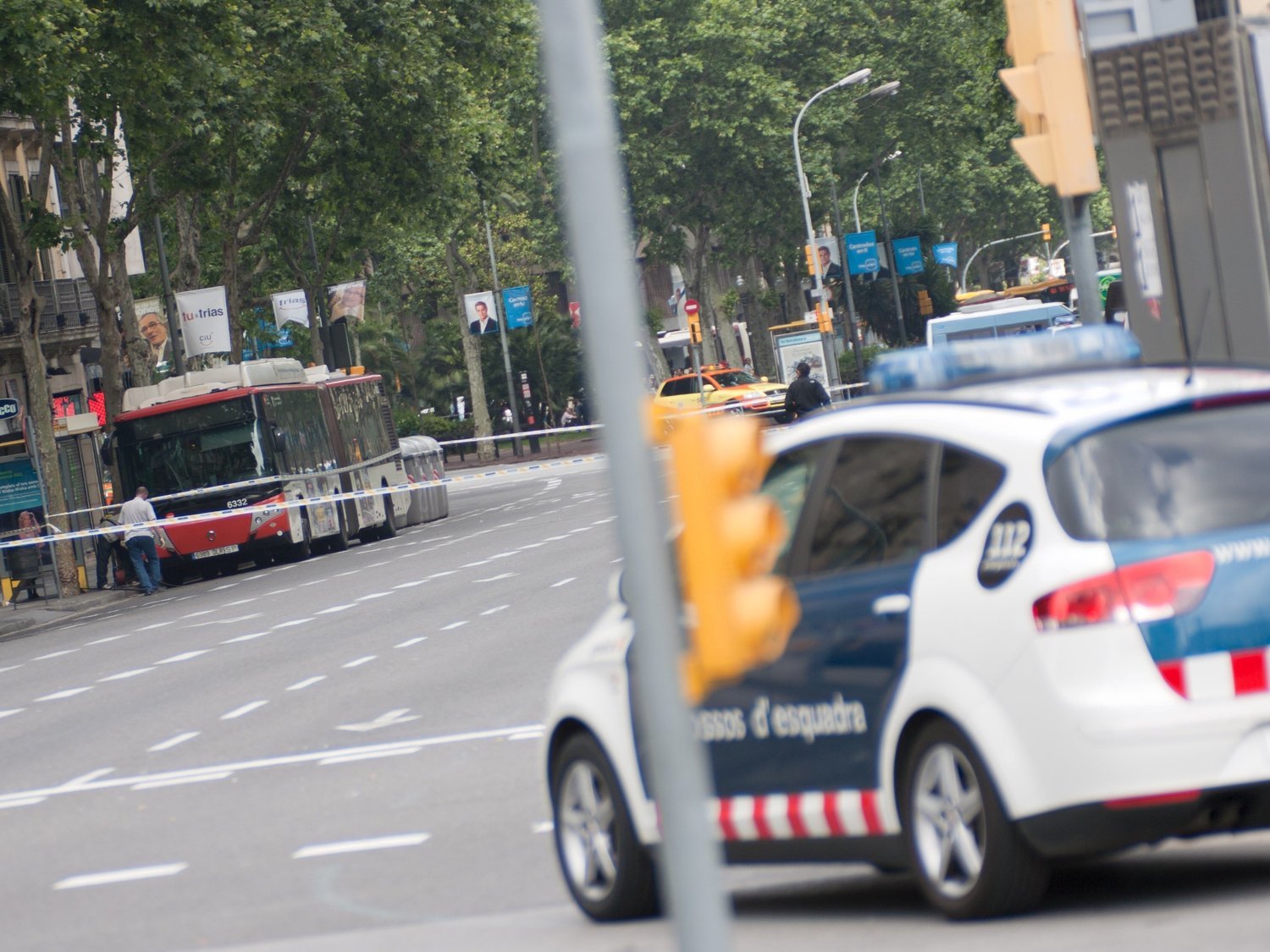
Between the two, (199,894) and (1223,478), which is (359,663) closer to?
(199,894)

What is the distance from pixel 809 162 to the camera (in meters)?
70.6

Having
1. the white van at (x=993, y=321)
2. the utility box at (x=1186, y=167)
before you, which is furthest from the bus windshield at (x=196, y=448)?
the utility box at (x=1186, y=167)

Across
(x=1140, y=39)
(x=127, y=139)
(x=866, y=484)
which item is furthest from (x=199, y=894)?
(x=127, y=139)

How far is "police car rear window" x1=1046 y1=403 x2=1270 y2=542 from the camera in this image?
6250 millimetres

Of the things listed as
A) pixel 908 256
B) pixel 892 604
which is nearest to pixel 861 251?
pixel 908 256

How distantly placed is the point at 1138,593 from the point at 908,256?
77.5 meters

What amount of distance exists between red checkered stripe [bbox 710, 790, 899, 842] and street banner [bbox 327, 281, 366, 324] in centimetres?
5153

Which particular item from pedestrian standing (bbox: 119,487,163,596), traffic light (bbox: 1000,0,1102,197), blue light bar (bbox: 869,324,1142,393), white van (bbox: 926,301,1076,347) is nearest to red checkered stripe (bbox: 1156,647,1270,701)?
blue light bar (bbox: 869,324,1142,393)

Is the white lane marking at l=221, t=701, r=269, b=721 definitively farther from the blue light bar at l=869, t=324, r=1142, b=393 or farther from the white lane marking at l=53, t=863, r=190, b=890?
the blue light bar at l=869, t=324, r=1142, b=393

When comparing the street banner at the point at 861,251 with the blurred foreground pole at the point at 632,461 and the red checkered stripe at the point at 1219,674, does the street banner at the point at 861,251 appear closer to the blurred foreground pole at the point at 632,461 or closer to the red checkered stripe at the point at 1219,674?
the red checkered stripe at the point at 1219,674

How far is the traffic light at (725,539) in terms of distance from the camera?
339 centimetres

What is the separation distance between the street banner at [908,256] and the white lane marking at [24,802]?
70218 mm

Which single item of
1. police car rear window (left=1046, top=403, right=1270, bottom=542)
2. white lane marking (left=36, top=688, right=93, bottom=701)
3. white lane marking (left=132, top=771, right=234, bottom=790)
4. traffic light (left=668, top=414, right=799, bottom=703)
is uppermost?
traffic light (left=668, top=414, right=799, bottom=703)

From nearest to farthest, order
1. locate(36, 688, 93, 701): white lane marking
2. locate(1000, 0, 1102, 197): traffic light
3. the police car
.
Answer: the police car < locate(1000, 0, 1102, 197): traffic light < locate(36, 688, 93, 701): white lane marking
